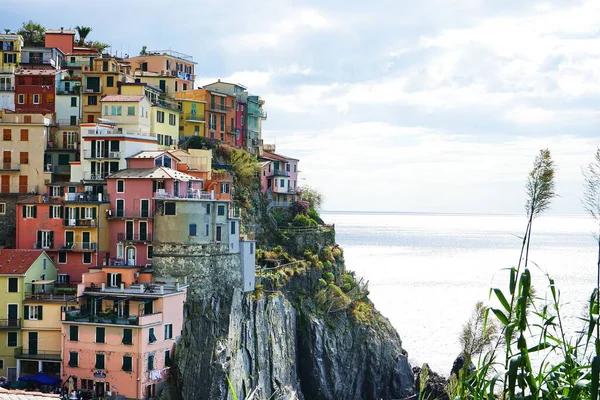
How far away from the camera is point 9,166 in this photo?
66.2 meters

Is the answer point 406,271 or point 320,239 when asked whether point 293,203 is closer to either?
point 320,239

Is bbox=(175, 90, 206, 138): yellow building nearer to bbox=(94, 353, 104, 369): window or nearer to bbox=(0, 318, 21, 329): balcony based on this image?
bbox=(0, 318, 21, 329): balcony

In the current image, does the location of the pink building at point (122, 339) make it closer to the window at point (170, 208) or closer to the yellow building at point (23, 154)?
the window at point (170, 208)

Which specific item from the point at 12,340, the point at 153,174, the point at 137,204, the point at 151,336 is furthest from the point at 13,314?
the point at 153,174

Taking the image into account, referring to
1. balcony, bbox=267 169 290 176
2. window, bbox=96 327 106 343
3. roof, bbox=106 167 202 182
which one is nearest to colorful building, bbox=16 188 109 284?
roof, bbox=106 167 202 182

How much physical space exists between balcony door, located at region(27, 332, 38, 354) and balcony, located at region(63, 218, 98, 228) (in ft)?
28.2

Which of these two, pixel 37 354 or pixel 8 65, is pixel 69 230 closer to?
pixel 37 354

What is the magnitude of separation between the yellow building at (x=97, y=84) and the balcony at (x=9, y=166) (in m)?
8.28

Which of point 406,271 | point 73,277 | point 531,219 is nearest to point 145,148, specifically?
point 73,277

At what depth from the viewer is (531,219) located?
37.6 ft

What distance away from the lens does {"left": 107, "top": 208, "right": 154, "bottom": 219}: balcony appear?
190ft

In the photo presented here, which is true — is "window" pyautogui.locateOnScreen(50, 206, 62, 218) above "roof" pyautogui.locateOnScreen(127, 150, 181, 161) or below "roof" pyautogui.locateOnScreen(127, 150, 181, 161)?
below

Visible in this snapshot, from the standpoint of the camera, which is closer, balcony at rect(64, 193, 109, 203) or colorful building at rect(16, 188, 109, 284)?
colorful building at rect(16, 188, 109, 284)

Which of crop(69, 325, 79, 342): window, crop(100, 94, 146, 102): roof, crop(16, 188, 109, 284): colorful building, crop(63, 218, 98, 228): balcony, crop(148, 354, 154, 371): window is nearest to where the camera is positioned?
crop(148, 354, 154, 371): window
